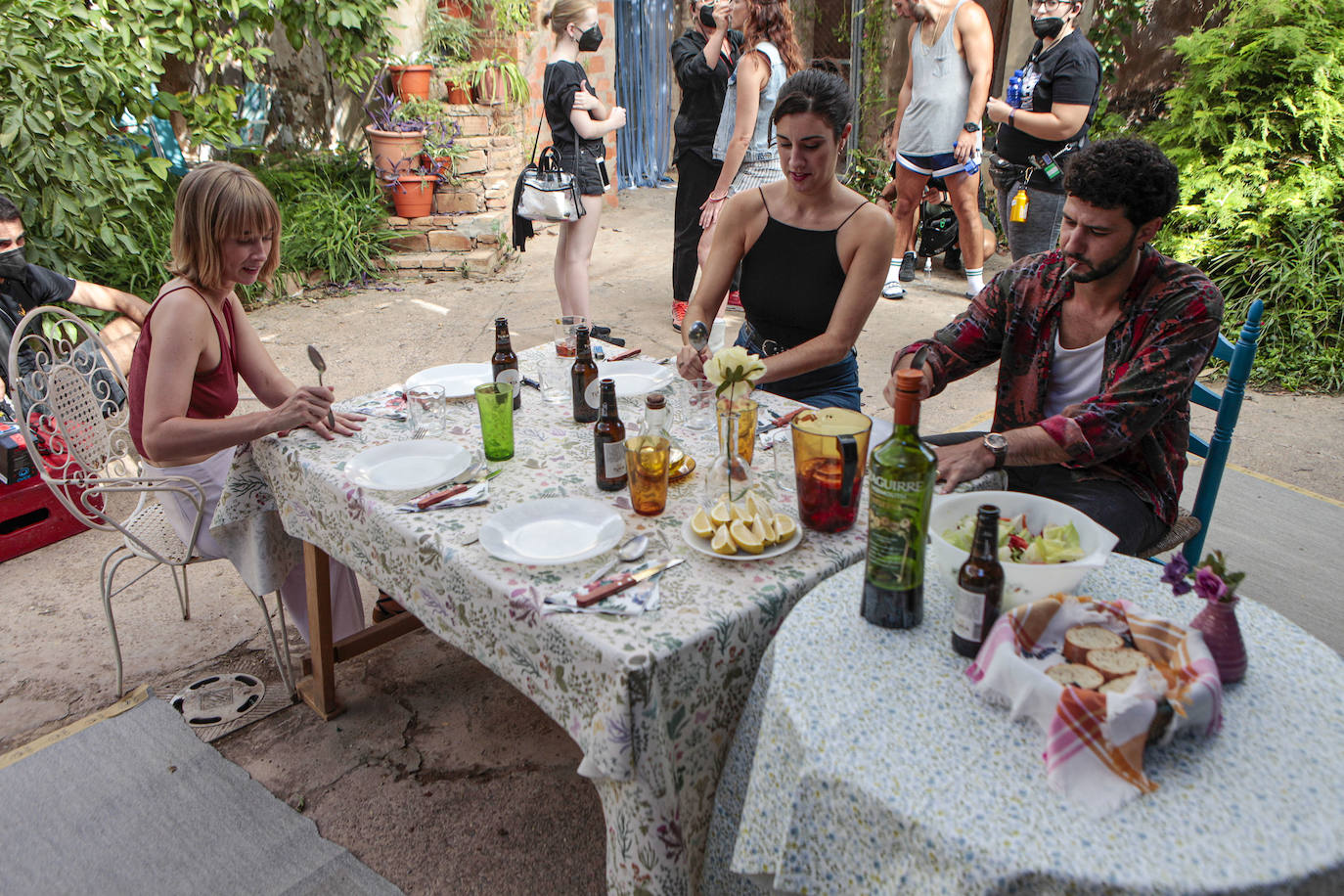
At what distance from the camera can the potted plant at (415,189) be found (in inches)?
273

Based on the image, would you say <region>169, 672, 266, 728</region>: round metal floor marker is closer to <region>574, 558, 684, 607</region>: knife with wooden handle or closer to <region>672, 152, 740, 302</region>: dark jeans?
<region>574, 558, 684, 607</region>: knife with wooden handle

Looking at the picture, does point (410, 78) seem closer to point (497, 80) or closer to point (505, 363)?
point (497, 80)

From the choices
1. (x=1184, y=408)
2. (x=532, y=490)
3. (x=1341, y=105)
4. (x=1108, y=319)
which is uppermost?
(x=1341, y=105)

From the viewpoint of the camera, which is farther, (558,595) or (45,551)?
(45,551)

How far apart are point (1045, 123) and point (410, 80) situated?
4723 mm

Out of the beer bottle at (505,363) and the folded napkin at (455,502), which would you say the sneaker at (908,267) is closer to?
the beer bottle at (505,363)

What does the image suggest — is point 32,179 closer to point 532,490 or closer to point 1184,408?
point 532,490

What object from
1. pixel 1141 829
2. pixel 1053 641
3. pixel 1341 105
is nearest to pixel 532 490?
pixel 1053 641

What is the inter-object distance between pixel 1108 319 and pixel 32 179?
540 centimetres

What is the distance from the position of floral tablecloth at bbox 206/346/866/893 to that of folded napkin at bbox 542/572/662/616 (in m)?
0.01

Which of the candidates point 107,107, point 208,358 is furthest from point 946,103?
point 107,107

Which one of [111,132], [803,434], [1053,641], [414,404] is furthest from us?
[111,132]

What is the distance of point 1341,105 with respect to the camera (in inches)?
198

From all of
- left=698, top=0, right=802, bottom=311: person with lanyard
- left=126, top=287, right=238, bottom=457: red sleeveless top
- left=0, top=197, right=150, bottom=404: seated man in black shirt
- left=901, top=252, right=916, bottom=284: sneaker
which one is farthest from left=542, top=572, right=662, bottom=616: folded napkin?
left=901, top=252, right=916, bottom=284: sneaker
